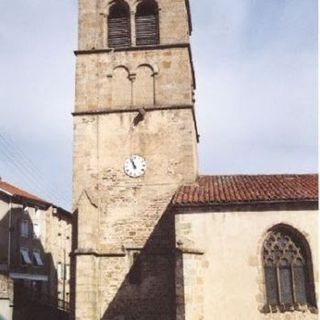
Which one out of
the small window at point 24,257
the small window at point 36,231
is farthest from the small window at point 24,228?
the small window at point 24,257

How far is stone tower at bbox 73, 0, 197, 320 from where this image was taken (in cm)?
2009

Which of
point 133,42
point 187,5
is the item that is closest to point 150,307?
point 133,42

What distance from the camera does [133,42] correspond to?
77.9ft

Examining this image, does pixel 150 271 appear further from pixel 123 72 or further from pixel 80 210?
pixel 123 72

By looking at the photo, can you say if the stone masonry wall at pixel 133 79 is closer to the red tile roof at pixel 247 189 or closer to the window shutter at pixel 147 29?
the window shutter at pixel 147 29

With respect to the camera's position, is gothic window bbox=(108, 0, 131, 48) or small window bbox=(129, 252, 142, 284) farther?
gothic window bbox=(108, 0, 131, 48)

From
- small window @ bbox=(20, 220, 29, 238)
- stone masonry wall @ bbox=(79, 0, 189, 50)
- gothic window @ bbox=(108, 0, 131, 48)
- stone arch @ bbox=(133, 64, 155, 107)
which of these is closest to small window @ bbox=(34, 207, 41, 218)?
small window @ bbox=(20, 220, 29, 238)

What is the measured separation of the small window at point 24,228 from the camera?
118 ft

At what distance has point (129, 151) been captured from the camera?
72.4 ft

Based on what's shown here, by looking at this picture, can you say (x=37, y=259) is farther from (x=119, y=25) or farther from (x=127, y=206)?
(x=119, y=25)

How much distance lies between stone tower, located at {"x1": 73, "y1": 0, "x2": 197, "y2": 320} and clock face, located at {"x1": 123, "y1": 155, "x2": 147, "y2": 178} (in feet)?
0.14

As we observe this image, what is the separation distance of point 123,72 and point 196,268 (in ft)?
32.6

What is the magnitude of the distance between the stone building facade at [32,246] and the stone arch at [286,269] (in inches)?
671

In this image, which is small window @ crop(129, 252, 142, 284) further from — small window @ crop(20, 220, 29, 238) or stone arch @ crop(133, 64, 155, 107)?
small window @ crop(20, 220, 29, 238)
